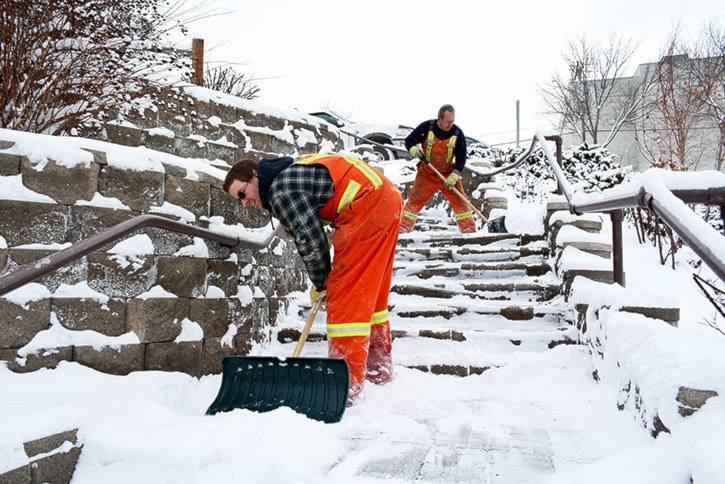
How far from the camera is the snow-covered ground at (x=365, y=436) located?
183cm

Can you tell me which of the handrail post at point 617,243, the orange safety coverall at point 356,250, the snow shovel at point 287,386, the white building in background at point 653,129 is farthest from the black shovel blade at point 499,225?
the white building in background at point 653,129

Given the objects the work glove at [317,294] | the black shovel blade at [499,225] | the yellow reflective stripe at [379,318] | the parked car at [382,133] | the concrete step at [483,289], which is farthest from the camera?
the parked car at [382,133]

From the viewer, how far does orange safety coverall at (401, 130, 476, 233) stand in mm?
6258

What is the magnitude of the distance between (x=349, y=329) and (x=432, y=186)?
12.1ft

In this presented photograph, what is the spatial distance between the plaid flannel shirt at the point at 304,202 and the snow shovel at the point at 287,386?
62 cm

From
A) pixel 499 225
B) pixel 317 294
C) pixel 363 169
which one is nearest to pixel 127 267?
pixel 317 294

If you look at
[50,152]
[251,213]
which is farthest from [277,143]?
[50,152]

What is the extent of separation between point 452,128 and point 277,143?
7.47ft

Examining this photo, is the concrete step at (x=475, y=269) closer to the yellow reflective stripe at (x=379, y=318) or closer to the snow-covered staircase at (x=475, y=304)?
the snow-covered staircase at (x=475, y=304)

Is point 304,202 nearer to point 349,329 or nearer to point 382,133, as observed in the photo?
point 349,329

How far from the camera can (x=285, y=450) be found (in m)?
2.09

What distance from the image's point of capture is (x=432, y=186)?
6258 mm

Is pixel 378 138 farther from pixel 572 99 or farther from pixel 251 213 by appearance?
pixel 251 213

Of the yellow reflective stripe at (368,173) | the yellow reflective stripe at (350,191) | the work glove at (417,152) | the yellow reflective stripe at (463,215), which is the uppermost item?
the work glove at (417,152)
